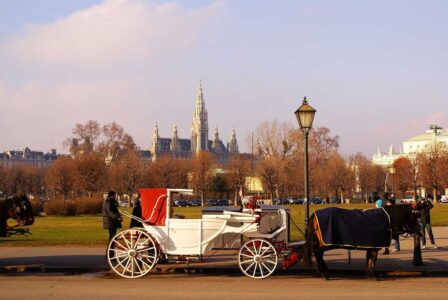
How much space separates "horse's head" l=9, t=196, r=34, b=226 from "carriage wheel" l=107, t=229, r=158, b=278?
205cm

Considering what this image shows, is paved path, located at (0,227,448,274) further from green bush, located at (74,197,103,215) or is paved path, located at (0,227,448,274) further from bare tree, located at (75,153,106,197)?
bare tree, located at (75,153,106,197)

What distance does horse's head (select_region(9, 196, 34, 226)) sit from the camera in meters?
14.8

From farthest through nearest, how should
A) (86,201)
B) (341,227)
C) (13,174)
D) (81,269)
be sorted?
(13,174)
(86,201)
(81,269)
(341,227)

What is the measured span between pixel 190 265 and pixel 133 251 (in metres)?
2.58

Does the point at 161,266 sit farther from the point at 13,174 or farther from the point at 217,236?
the point at 13,174

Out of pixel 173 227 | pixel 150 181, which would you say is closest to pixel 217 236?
pixel 173 227

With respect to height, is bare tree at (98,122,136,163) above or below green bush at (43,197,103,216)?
above

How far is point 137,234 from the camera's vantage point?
567 inches

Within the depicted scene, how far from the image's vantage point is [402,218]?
14367 millimetres

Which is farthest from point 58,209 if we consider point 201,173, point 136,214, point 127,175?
point 201,173

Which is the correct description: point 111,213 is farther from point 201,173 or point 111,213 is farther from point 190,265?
point 201,173

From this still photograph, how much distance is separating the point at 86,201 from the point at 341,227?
47.2 meters

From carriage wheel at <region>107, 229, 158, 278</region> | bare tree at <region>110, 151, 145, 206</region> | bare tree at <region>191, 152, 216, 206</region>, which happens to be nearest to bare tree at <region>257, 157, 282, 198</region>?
bare tree at <region>191, 152, 216, 206</region>

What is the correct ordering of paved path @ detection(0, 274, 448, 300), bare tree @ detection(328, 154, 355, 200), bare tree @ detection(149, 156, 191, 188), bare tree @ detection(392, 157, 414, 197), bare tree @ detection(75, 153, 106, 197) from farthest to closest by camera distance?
bare tree @ detection(392, 157, 414, 197), bare tree @ detection(149, 156, 191, 188), bare tree @ detection(328, 154, 355, 200), bare tree @ detection(75, 153, 106, 197), paved path @ detection(0, 274, 448, 300)
